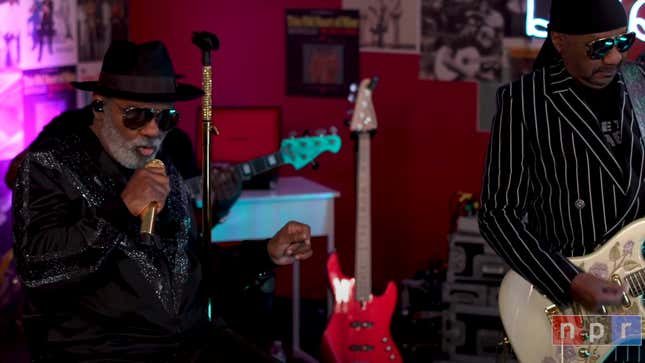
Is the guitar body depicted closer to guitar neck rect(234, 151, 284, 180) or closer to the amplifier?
the amplifier

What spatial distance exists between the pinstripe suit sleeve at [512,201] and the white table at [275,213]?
2.29 m

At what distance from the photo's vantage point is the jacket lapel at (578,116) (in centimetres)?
297

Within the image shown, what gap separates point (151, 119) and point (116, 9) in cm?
335

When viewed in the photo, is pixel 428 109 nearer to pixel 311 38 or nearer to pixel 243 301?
pixel 311 38

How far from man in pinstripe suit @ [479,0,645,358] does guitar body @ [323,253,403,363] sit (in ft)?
6.14

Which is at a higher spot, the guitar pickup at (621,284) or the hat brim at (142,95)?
the hat brim at (142,95)

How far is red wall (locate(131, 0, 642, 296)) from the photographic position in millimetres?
6375

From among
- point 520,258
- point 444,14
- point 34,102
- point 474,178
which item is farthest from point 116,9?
point 520,258

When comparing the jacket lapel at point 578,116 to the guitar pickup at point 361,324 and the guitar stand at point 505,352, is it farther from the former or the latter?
the guitar pickup at point 361,324

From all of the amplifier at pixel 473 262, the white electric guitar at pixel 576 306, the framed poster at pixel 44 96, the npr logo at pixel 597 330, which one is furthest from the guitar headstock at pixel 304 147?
the npr logo at pixel 597 330

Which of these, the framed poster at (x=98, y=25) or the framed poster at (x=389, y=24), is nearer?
the framed poster at (x=98, y=25)

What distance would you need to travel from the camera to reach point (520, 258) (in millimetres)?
3012

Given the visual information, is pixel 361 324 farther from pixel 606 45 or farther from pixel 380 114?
pixel 606 45

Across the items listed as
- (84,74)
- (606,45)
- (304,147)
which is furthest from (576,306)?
(84,74)
